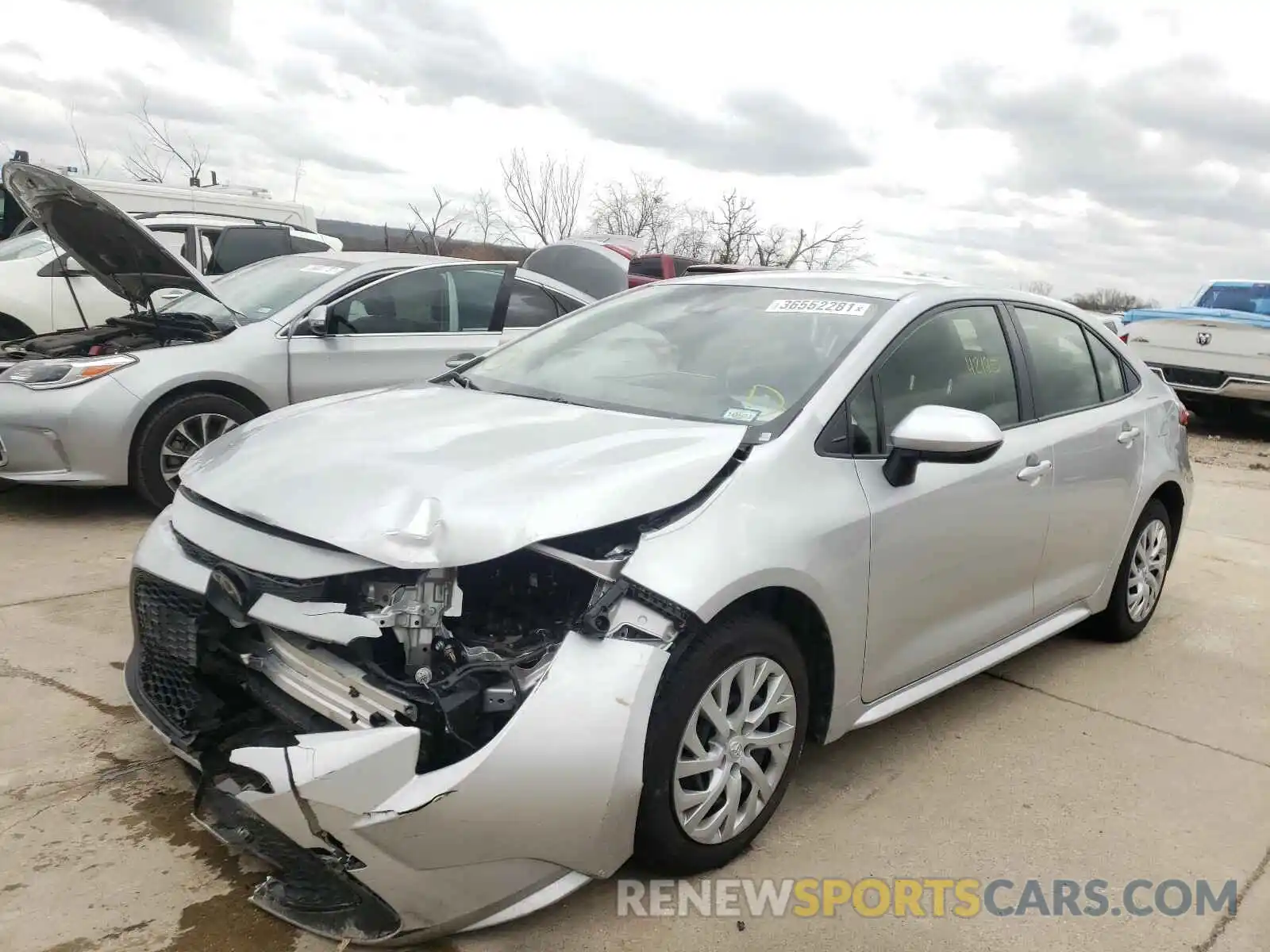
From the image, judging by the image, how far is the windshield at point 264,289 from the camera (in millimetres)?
5969

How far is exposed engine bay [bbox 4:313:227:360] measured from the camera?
5512 millimetres

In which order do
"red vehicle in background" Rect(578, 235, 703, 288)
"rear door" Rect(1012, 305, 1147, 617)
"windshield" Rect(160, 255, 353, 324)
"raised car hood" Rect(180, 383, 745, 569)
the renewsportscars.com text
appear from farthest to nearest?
"red vehicle in background" Rect(578, 235, 703, 288), "windshield" Rect(160, 255, 353, 324), "rear door" Rect(1012, 305, 1147, 617), the renewsportscars.com text, "raised car hood" Rect(180, 383, 745, 569)

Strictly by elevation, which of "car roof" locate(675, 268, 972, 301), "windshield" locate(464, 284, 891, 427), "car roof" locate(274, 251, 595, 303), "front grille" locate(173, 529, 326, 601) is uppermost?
"car roof" locate(675, 268, 972, 301)

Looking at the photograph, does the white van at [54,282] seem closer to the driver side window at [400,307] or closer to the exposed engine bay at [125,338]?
the exposed engine bay at [125,338]

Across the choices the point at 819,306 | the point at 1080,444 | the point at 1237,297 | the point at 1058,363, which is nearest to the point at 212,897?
the point at 819,306

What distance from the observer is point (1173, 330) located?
11.0m

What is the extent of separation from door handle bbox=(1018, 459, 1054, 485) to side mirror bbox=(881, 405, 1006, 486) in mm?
688

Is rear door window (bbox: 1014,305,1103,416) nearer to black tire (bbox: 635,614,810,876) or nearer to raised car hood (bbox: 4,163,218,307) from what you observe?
black tire (bbox: 635,614,810,876)

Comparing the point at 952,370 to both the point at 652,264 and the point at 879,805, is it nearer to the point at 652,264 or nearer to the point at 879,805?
the point at 879,805

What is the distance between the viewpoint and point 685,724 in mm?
2344

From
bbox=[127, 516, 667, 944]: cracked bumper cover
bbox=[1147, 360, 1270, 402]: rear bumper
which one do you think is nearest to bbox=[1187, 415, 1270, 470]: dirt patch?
bbox=[1147, 360, 1270, 402]: rear bumper

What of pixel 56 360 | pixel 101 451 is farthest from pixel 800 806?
pixel 56 360

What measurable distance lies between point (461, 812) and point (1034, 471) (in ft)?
7.90

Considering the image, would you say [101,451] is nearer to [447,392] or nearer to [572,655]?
[447,392]
